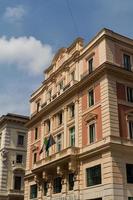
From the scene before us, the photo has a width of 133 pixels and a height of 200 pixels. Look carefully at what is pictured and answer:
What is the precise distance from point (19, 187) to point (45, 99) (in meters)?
17.3

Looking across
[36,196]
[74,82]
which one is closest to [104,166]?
[74,82]

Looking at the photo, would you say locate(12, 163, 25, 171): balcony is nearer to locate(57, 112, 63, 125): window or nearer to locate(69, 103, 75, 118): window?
locate(57, 112, 63, 125): window

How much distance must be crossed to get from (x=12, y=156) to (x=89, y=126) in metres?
25.7

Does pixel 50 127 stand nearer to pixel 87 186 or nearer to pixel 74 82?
pixel 74 82

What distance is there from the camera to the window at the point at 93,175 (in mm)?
32775

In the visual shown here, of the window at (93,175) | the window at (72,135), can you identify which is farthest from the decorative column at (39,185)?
the window at (93,175)

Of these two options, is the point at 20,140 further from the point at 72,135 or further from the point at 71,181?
the point at 71,181

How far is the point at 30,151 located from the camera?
160 feet

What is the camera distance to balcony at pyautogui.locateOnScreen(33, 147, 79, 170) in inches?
1412

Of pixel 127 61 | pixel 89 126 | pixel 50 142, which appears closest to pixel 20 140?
pixel 50 142

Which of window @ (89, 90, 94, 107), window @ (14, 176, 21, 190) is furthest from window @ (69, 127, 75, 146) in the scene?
window @ (14, 176, 21, 190)

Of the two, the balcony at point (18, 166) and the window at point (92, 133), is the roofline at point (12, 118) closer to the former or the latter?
the balcony at point (18, 166)

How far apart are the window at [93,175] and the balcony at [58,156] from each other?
2.56m

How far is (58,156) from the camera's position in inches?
1512
